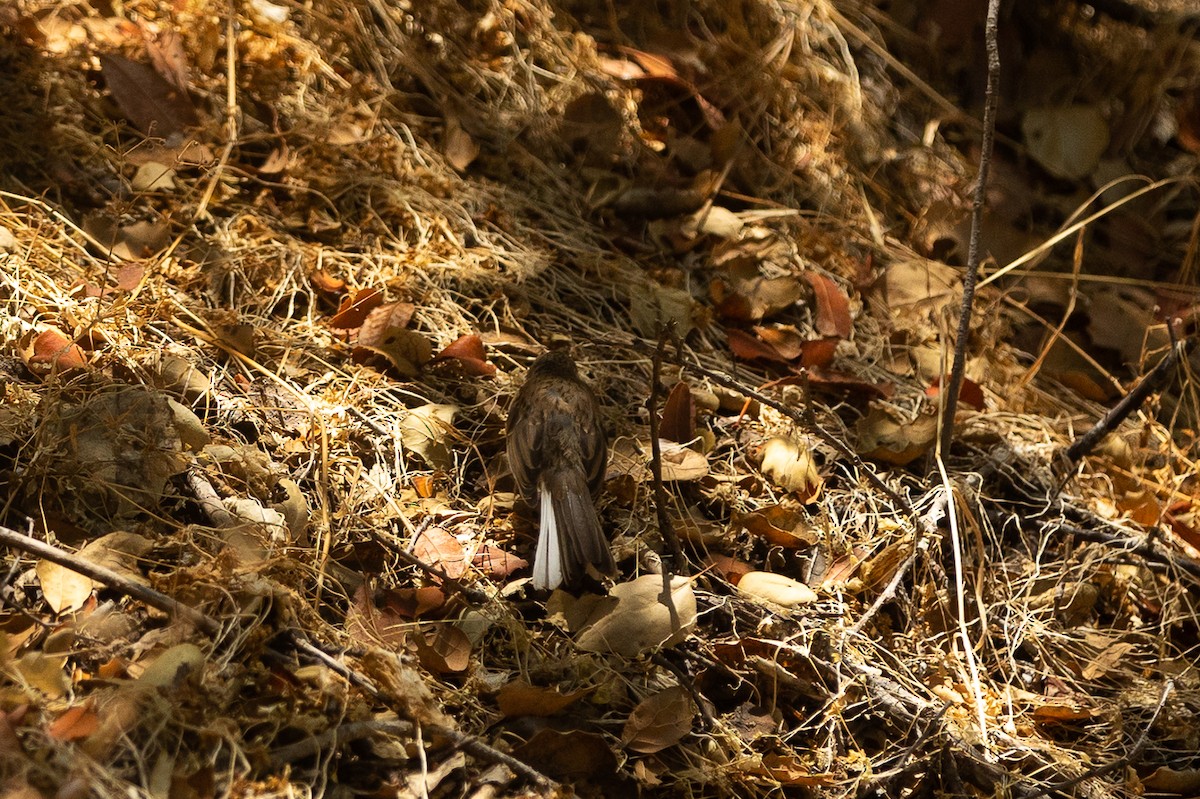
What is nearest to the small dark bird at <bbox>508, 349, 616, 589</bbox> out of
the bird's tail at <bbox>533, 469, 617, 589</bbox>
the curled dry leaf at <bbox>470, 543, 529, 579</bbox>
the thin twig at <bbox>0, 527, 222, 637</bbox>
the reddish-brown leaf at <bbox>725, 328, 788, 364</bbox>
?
the bird's tail at <bbox>533, 469, 617, 589</bbox>

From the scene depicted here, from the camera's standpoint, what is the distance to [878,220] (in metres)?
4.70

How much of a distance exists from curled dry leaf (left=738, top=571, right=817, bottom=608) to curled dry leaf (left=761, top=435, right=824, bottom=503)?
0.38m

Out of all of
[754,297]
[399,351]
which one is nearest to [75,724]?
[399,351]

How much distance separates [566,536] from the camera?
289 cm

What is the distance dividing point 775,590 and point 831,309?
4.84ft

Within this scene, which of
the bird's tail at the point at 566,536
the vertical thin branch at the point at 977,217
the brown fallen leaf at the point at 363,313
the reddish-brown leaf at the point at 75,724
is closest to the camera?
the reddish-brown leaf at the point at 75,724

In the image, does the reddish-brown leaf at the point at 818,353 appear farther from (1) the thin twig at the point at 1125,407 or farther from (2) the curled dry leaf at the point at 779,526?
(1) the thin twig at the point at 1125,407

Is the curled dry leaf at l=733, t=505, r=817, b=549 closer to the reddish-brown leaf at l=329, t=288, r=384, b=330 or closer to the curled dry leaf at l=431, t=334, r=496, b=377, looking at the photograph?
the curled dry leaf at l=431, t=334, r=496, b=377

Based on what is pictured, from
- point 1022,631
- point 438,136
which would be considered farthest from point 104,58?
point 1022,631

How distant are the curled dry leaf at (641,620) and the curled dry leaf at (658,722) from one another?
0.55ft

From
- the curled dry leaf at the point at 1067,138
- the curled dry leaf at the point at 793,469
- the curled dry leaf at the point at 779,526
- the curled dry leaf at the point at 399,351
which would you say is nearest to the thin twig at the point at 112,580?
the curled dry leaf at the point at 399,351

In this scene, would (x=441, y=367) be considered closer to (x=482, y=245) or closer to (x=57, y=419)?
(x=482, y=245)

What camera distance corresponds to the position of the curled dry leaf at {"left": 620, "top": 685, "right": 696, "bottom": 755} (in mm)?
2594

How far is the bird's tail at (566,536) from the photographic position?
2859 mm
